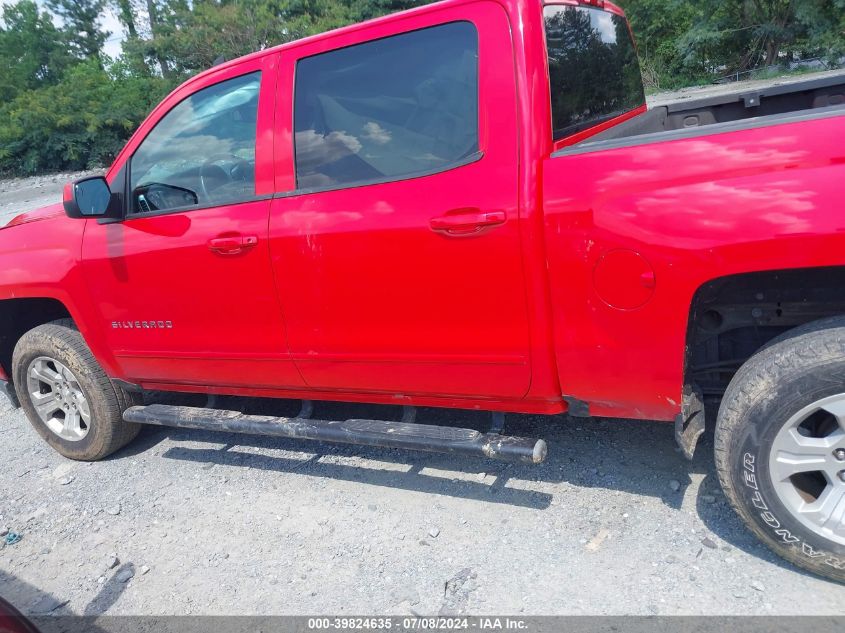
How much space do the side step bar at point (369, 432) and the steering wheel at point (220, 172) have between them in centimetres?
112

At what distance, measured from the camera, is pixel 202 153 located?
3268 millimetres

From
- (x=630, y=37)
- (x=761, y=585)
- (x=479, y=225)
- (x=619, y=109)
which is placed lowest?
(x=761, y=585)

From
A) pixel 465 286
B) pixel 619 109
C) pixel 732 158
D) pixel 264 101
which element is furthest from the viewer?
pixel 619 109

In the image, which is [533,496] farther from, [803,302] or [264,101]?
[264,101]

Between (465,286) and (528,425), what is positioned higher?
(465,286)

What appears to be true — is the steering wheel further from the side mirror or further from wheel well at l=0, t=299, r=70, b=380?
wheel well at l=0, t=299, r=70, b=380

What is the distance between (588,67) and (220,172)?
67.7 inches

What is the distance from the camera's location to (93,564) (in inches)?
122

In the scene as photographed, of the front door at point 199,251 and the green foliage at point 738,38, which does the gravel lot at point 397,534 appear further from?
the green foliage at point 738,38

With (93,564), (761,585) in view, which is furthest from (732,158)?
(93,564)

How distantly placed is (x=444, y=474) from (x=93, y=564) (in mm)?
1646

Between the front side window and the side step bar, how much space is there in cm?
106

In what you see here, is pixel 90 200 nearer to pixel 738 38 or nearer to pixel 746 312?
pixel 746 312

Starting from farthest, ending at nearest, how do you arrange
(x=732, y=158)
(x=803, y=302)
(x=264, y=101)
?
(x=264, y=101) → (x=803, y=302) → (x=732, y=158)
